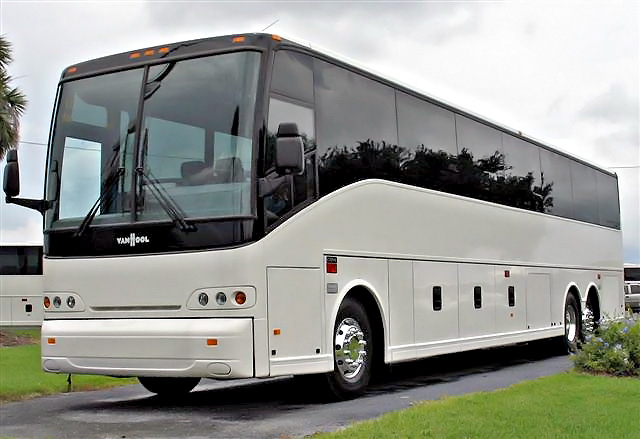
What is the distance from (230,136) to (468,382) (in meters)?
5.53

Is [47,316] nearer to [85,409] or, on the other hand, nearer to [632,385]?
[85,409]

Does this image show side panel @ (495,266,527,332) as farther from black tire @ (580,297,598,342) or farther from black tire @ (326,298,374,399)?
black tire @ (326,298,374,399)

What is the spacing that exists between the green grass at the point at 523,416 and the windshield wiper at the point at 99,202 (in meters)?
3.73

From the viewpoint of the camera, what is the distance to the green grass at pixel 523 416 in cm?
720

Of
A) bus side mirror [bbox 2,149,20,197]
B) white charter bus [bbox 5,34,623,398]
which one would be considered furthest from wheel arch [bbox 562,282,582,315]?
bus side mirror [bbox 2,149,20,197]

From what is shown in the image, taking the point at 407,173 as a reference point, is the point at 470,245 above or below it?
below

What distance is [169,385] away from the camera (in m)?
11.6

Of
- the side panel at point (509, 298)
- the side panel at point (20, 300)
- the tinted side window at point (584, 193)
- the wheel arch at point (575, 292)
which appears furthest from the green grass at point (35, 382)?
the side panel at point (20, 300)

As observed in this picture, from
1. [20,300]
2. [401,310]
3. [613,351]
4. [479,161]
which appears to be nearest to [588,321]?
[479,161]

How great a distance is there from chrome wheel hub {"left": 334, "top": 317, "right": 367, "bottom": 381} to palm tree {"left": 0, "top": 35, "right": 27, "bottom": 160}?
60.6ft

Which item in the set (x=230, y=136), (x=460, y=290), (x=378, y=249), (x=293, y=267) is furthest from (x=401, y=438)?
(x=460, y=290)

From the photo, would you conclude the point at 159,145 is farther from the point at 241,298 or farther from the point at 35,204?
the point at 241,298

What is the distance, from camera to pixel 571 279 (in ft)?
60.5

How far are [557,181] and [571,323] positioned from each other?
2.83 metres
